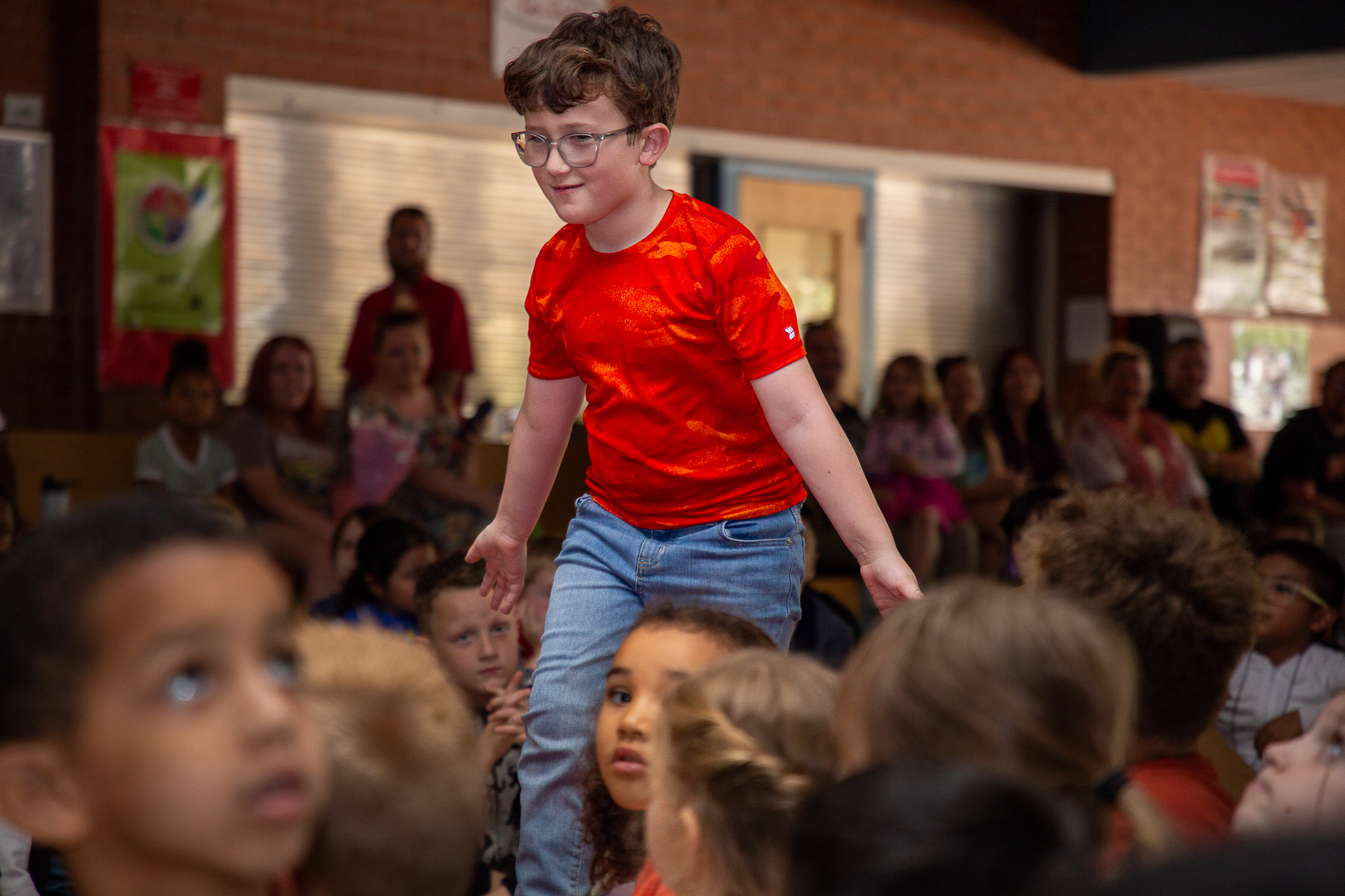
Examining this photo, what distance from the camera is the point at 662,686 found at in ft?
7.19

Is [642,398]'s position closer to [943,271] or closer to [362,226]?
[362,226]

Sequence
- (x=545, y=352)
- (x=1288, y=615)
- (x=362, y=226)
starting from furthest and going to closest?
1. (x=362, y=226)
2. (x=1288, y=615)
3. (x=545, y=352)

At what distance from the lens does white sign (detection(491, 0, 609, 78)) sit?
722 cm

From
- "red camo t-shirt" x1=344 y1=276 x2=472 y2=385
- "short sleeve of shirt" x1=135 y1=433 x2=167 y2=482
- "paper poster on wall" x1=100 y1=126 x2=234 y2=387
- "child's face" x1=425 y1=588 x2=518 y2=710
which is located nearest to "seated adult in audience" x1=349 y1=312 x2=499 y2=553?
"short sleeve of shirt" x1=135 y1=433 x2=167 y2=482

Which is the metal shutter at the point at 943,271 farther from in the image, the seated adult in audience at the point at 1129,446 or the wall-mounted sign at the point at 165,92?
the wall-mounted sign at the point at 165,92

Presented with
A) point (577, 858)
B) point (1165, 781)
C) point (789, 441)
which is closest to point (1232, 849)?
point (1165, 781)

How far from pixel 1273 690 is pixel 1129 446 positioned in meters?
3.09

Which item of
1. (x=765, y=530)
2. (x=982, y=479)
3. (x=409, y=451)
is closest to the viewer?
(x=765, y=530)

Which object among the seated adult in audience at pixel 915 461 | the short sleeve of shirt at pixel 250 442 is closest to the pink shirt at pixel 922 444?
the seated adult in audience at pixel 915 461

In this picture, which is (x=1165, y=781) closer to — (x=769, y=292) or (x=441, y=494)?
(x=769, y=292)

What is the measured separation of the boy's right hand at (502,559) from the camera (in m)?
2.46

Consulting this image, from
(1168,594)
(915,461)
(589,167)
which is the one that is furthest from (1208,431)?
(1168,594)

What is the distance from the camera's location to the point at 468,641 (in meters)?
3.34

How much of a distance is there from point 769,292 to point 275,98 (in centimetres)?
499
